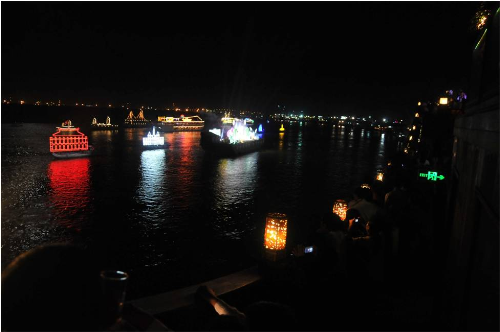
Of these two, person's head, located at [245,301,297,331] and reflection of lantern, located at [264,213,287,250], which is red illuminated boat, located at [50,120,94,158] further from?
person's head, located at [245,301,297,331]

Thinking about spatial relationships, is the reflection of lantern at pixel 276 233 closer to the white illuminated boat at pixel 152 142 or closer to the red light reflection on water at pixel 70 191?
the red light reflection on water at pixel 70 191

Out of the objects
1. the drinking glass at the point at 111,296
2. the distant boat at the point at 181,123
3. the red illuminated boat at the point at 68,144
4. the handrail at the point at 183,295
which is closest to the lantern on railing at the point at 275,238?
the handrail at the point at 183,295

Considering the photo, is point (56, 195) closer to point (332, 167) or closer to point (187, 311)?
point (187, 311)

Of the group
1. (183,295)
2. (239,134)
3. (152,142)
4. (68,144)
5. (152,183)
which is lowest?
(152,183)

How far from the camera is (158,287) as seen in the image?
796cm

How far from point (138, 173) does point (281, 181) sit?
945cm

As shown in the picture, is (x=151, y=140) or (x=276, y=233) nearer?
(x=276, y=233)

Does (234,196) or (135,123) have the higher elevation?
(135,123)

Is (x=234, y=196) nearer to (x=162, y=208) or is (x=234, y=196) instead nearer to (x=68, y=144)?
(x=162, y=208)

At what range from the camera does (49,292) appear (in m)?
1.52

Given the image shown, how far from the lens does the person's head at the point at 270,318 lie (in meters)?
2.27

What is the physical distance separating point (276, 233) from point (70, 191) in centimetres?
1397

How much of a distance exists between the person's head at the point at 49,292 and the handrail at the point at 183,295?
4476 mm

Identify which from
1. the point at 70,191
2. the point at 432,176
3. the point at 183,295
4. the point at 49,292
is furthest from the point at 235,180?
the point at 49,292
